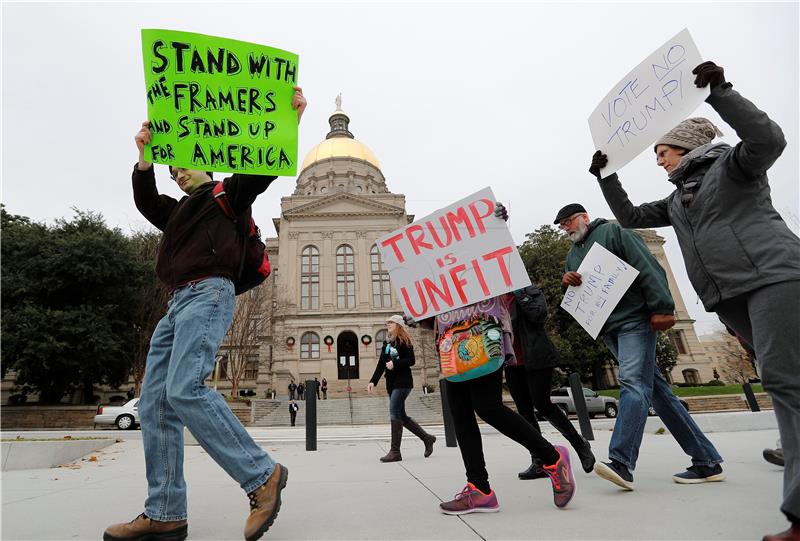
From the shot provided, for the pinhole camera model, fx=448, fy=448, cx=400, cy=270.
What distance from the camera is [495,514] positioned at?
2.59 meters

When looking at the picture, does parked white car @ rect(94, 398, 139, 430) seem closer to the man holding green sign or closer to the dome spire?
the man holding green sign

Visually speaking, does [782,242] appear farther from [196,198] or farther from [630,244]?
[196,198]

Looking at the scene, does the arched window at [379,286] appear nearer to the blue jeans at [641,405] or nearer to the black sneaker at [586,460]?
the black sneaker at [586,460]

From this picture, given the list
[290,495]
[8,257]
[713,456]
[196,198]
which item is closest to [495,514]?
[290,495]

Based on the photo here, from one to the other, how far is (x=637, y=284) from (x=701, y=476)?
1.44m

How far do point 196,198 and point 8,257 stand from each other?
30562 millimetres

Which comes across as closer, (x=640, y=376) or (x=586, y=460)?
(x=640, y=376)

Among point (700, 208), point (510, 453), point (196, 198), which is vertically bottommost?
point (510, 453)

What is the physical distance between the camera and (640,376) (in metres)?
3.22

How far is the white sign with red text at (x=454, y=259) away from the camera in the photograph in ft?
10.1

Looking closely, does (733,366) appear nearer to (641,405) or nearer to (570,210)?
(570,210)

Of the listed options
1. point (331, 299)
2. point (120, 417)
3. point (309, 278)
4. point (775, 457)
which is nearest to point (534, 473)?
point (775, 457)

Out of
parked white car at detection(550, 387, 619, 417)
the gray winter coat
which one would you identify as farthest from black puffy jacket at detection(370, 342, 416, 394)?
parked white car at detection(550, 387, 619, 417)

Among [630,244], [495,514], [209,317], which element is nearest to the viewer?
[209,317]
